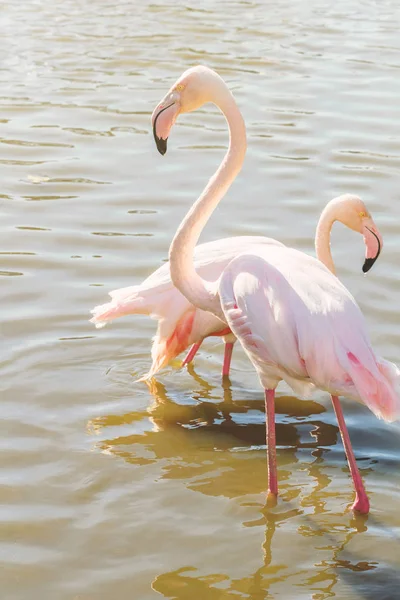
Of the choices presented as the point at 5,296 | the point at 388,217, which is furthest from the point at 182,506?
the point at 388,217

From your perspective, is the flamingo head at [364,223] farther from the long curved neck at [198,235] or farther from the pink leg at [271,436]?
the pink leg at [271,436]

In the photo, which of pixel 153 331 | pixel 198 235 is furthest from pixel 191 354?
pixel 198 235

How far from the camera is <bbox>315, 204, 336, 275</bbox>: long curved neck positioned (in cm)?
590

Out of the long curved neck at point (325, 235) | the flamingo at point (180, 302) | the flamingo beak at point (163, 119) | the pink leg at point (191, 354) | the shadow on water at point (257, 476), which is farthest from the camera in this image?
the pink leg at point (191, 354)

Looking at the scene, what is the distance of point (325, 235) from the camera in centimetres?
595

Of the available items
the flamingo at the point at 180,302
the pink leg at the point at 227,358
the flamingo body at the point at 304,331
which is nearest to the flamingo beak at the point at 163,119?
the flamingo body at the point at 304,331

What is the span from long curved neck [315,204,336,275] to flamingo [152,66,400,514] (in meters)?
0.70

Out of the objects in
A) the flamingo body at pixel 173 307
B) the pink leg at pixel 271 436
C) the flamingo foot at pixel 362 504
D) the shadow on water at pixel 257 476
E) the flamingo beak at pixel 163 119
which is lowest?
the shadow on water at pixel 257 476

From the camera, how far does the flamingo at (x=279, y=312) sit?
4543mm

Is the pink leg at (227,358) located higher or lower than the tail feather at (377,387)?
lower

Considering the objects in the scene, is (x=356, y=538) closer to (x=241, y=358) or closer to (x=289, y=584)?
(x=289, y=584)

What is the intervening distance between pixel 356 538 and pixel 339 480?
50cm

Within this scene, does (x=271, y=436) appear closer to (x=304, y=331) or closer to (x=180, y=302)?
(x=304, y=331)

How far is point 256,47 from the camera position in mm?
12461
